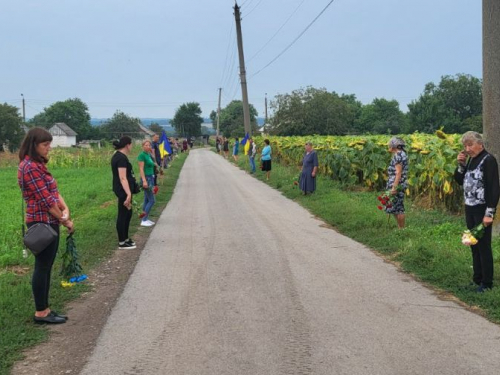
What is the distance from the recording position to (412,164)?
491 inches

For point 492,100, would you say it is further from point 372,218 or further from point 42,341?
point 42,341

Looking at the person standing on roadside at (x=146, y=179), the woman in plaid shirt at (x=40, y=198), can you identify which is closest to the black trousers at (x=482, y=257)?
the woman in plaid shirt at (x=40, y=198)

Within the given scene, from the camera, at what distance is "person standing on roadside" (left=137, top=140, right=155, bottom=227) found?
10664 mm

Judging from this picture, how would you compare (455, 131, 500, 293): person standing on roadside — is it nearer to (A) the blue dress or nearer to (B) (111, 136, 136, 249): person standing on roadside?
(B) (111, 136, 136, 249): person standing on roadside

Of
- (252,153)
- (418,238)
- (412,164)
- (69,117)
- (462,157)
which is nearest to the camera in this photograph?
(462,157)

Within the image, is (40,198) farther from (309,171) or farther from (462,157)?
(309,171)

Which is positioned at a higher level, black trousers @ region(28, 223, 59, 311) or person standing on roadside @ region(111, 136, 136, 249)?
person standing on roadside @ region(111, 136, 136, 249)

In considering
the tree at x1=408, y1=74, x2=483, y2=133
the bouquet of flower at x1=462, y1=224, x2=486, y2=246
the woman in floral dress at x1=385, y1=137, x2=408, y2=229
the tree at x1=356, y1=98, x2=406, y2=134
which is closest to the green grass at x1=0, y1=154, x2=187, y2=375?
the bouquet of flower at x1=462, y1=224, x2=486, y2=246

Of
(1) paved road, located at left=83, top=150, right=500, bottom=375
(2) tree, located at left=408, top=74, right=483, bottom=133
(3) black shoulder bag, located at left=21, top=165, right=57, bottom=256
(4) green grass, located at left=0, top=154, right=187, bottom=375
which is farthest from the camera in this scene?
(2) tree, located at left=408, top=74, right=483, bottom=133

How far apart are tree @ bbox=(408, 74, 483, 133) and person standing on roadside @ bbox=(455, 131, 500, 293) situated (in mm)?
76513

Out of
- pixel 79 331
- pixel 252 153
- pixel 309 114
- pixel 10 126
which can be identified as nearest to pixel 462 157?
pixel 79 331

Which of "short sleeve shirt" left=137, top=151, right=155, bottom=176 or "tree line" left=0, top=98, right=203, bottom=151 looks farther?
"tree line" left=0, top=98, right=203, bottom=151

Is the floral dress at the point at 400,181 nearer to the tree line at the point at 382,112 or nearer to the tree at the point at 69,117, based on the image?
the tree line at the point at 382,112

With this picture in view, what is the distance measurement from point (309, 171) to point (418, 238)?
6882 mm
